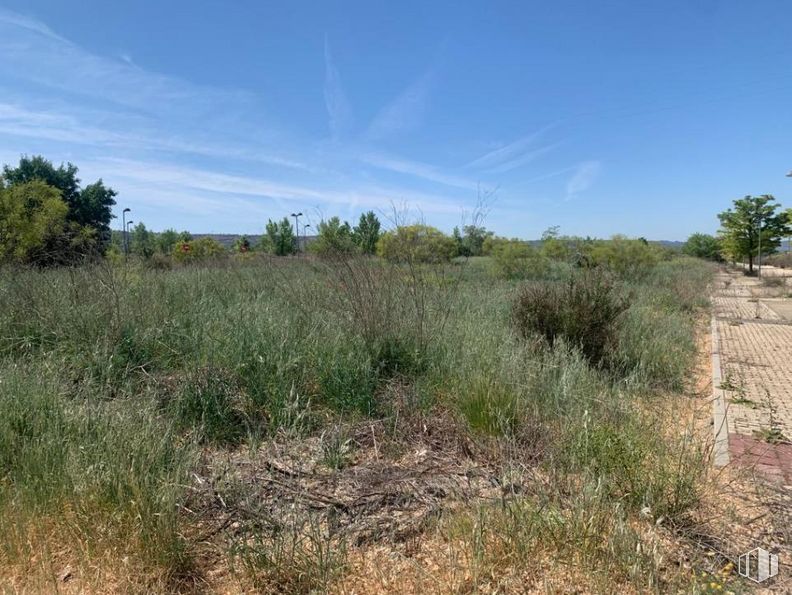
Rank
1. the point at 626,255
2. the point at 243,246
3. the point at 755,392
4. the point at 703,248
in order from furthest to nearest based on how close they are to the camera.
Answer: the point at 703,248 < the point at 243,246 < the point at 626,255 < the point at 755,392

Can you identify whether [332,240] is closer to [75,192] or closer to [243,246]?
[243,246]

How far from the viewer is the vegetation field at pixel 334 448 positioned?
223 cm

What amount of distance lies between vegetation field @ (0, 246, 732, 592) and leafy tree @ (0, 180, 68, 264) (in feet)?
19.2

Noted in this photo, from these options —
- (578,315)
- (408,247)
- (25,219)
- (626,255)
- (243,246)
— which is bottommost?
(578,315)

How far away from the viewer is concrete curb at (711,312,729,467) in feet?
12.3

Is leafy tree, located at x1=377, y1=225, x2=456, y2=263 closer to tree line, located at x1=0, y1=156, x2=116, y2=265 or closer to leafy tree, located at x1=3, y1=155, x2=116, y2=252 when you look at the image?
tree line, located at x1=0, y1=156, x2=116, y2=265

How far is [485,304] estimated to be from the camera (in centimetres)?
842

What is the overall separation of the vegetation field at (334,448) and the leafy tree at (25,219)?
19.2 feet

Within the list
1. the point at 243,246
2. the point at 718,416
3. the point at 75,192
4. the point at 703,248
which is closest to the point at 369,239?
the point at 718,416

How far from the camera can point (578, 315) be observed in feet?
20.2

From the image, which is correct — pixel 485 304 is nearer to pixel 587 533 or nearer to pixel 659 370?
pixel 659 370

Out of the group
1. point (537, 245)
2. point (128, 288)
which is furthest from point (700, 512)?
point (537, 245)

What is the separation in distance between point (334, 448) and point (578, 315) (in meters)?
4.14

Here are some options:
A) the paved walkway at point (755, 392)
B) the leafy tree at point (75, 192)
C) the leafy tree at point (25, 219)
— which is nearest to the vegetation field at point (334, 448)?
the paved walkway at point (755, 392)
